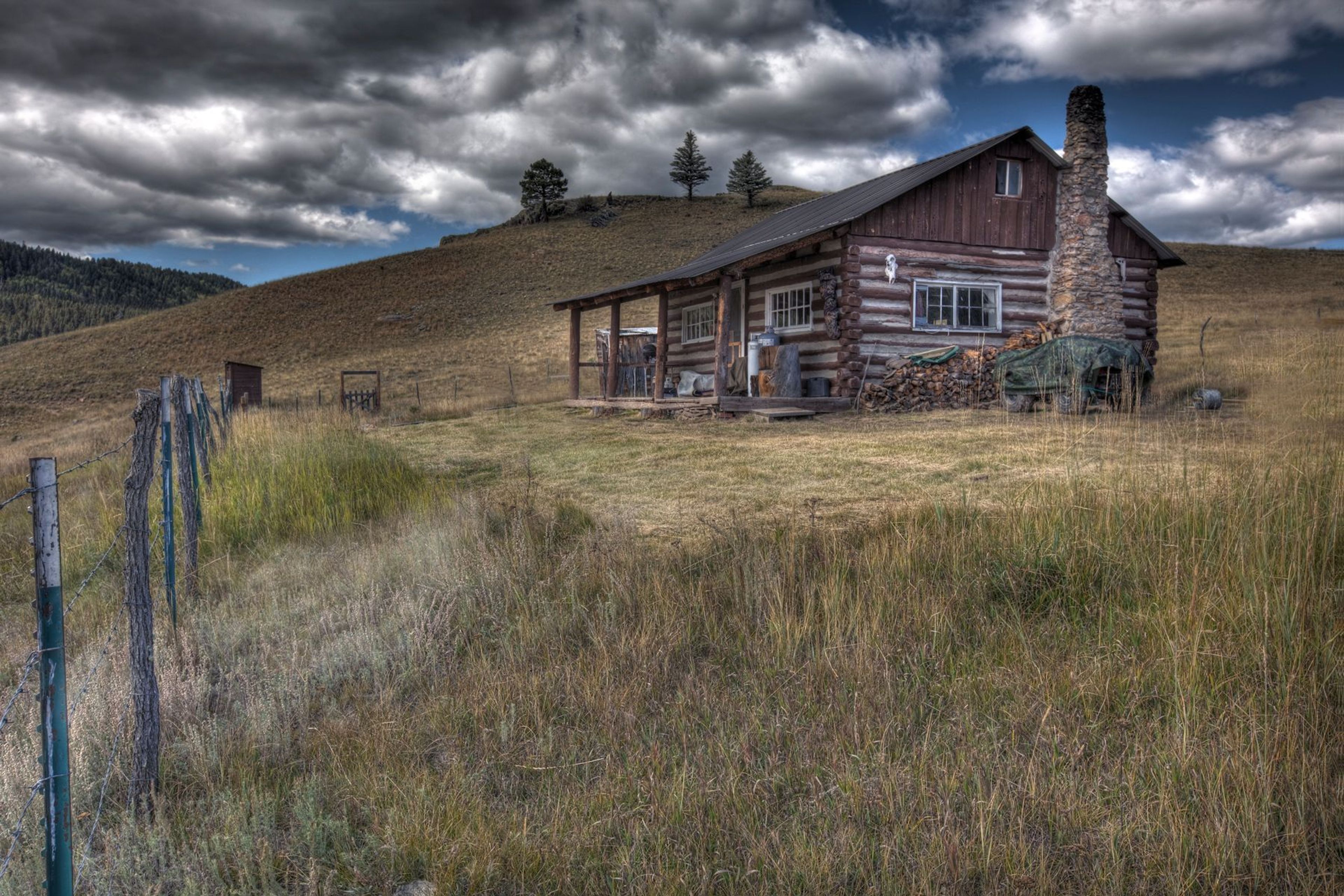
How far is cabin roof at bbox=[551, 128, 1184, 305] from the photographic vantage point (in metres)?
16.3

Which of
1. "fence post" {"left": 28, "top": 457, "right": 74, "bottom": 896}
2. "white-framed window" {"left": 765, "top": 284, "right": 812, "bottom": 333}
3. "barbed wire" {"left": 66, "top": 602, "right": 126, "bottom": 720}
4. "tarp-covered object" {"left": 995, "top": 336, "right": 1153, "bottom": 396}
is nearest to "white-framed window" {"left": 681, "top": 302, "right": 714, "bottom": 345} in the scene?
"white-framed window" {"left": 765, "top": 284, "right": 812, "bottom": 333}

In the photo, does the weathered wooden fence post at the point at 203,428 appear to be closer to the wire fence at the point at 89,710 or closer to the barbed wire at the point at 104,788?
the wire fence at the point at 89,710

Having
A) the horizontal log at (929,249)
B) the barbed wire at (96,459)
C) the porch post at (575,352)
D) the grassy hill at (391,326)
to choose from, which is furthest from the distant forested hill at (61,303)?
the barbed wire at (96,459)

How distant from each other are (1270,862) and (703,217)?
7709 centimetres

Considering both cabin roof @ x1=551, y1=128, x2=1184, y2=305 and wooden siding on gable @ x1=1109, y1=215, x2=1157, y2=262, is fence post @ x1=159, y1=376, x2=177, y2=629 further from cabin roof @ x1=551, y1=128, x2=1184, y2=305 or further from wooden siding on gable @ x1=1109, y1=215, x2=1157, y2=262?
wooden siding on gable @ x1=1109, y1=215, x2=1157, y2=262

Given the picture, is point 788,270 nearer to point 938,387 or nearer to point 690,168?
point 938,387

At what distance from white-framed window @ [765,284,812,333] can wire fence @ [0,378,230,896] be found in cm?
1365

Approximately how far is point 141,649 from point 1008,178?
17.9m

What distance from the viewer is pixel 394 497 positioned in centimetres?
805

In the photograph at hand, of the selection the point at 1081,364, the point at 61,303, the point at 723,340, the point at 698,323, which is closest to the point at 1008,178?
the point at 1081,364

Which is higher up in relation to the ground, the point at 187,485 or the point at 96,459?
the point at 96,459

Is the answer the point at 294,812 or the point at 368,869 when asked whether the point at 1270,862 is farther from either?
the point at 294,812

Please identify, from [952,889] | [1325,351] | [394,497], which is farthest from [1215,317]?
[952,889]

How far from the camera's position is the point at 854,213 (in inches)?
628
